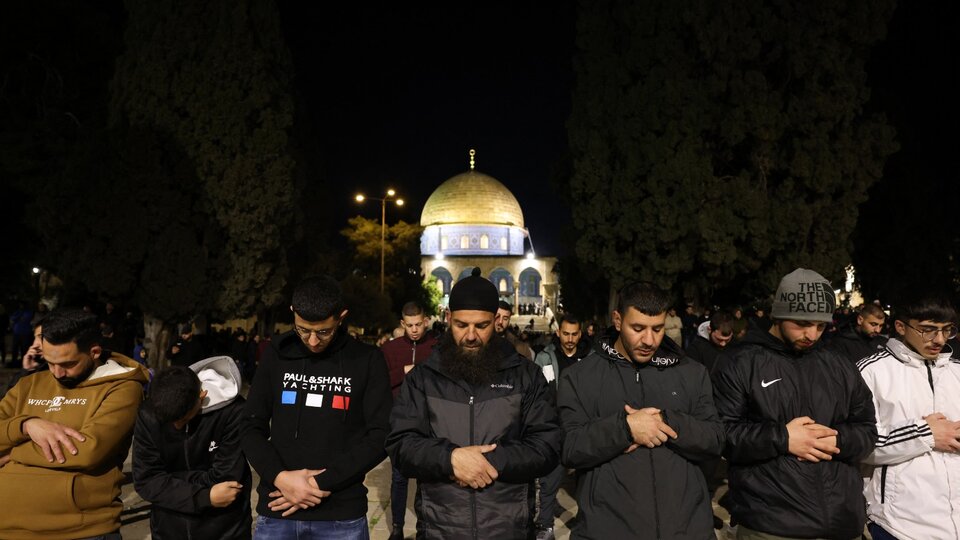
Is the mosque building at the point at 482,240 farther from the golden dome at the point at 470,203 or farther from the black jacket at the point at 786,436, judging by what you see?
the black jacket at the point at 786,436

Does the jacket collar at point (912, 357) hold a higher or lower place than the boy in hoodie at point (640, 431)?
higher

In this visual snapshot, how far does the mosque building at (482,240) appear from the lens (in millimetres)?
59250

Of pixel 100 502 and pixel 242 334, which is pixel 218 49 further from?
pixel 100 502

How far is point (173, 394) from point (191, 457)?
33cm

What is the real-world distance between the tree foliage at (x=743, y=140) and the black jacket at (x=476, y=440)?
426 inches

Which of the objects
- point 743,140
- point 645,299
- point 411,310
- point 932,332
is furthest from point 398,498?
point 743,140

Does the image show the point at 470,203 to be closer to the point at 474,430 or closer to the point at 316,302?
the point at 316,302

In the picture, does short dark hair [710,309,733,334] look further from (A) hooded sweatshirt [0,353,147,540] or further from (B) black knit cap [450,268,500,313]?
(A) hooded sweatshirt [0,353,147,540]

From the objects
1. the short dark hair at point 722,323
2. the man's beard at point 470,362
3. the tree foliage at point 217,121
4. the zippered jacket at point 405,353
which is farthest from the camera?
the tree foliage at point 217,121

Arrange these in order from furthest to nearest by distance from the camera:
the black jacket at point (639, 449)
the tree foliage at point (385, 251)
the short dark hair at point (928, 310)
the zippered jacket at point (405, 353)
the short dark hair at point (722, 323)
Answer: the tree foliage at point (385, 251), the short dark hair at point (722, 323), the zippered jacket at point (405, 353), the short dark hair at point (928, 310), the black jacket at point (639, 449)

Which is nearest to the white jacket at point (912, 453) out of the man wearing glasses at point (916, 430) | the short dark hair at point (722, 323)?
the man wearing glasses at point (916, 430)

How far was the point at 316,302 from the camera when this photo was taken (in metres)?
2.60

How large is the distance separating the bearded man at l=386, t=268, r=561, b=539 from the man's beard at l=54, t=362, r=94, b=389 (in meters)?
1.43

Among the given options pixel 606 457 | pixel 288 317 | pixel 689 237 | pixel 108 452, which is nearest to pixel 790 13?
pixel 689 237
